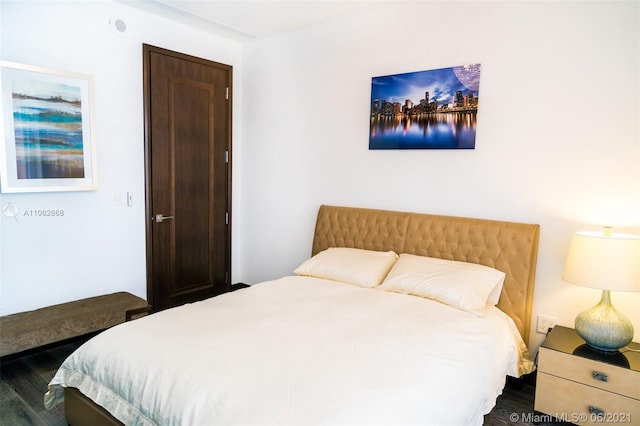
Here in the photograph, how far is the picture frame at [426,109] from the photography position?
2.90 m

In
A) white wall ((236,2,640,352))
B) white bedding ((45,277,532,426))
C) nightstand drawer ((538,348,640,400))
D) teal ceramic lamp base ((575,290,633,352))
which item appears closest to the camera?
white bedding ((45,277,532,426))

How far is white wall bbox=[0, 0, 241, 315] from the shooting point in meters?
2.84

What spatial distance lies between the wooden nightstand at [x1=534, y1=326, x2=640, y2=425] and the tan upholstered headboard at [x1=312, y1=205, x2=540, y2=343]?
0.40 metres

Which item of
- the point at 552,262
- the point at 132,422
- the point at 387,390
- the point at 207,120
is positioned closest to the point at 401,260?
the point at 552,262

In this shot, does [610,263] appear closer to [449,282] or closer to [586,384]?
[586,384]

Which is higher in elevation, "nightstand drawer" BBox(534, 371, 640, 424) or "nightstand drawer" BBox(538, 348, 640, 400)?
"nightstand drawer" BBox(538, 348, 640, 400)

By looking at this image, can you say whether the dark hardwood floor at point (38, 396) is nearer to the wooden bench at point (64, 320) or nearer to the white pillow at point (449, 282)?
the wooden bench at point (64, 320)

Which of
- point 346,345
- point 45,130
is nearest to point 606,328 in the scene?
point 346,345

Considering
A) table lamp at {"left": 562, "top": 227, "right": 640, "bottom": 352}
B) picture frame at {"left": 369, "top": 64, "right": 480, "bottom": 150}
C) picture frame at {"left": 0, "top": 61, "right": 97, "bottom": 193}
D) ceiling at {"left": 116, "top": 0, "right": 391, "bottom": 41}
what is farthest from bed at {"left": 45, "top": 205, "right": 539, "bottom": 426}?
ceiling at {"left": 116, "top": 0, "right": 391, "bottom": 41}

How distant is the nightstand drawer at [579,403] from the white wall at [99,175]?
10.5 ft

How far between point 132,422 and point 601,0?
3.34 m

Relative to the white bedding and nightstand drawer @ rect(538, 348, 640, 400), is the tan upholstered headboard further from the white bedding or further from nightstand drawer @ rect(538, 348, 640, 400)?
nightstand drawer @ rect(538, 348, 640, 400)

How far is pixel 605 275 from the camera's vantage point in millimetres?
2105

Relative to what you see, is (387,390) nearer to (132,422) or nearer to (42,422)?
(132,422)
